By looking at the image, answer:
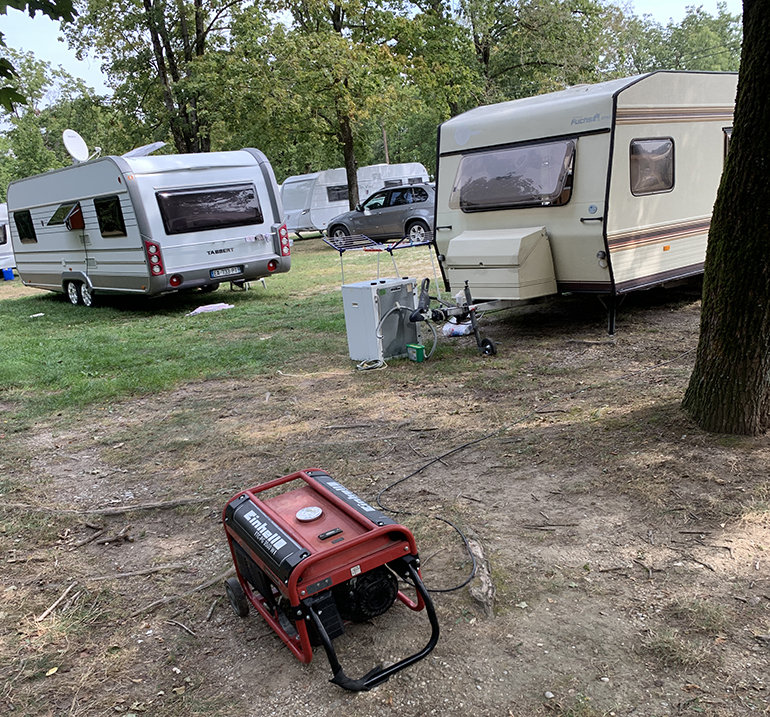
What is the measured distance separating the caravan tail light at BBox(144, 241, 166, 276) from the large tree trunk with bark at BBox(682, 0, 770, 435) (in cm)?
853

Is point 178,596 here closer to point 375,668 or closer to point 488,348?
point 375,668

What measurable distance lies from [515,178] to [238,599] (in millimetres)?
5731

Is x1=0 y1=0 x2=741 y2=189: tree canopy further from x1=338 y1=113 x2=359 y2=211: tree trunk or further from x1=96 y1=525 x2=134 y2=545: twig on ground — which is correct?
x1=96 y1=525 x2=134 y2=545: twig on ground

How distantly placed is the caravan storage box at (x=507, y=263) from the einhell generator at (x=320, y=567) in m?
4.56

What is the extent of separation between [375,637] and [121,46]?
23.8 meters

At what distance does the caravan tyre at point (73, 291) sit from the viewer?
44.0ft

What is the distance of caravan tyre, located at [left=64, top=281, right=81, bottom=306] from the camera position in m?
13.4

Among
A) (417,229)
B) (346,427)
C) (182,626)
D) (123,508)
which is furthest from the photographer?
(417,229)

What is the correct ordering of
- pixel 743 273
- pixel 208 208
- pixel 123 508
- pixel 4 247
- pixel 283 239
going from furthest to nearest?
pixel 4 247 → pixel 283 239 → pixel 208 208 → pixel 123 508 → pixel 743 273


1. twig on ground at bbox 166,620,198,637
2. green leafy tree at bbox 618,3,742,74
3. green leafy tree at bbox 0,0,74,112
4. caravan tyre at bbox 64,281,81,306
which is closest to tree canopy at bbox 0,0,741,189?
caravan tyre at bbox 64,281,81,306

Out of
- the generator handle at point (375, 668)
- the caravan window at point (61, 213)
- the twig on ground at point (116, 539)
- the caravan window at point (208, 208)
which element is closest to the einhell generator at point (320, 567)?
the generator handle at point (375, 668)

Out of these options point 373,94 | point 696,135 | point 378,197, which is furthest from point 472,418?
point 373,94

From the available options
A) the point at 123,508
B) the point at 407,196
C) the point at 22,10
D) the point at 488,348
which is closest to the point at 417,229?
the point at 407,196

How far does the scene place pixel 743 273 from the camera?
380 centimetres
